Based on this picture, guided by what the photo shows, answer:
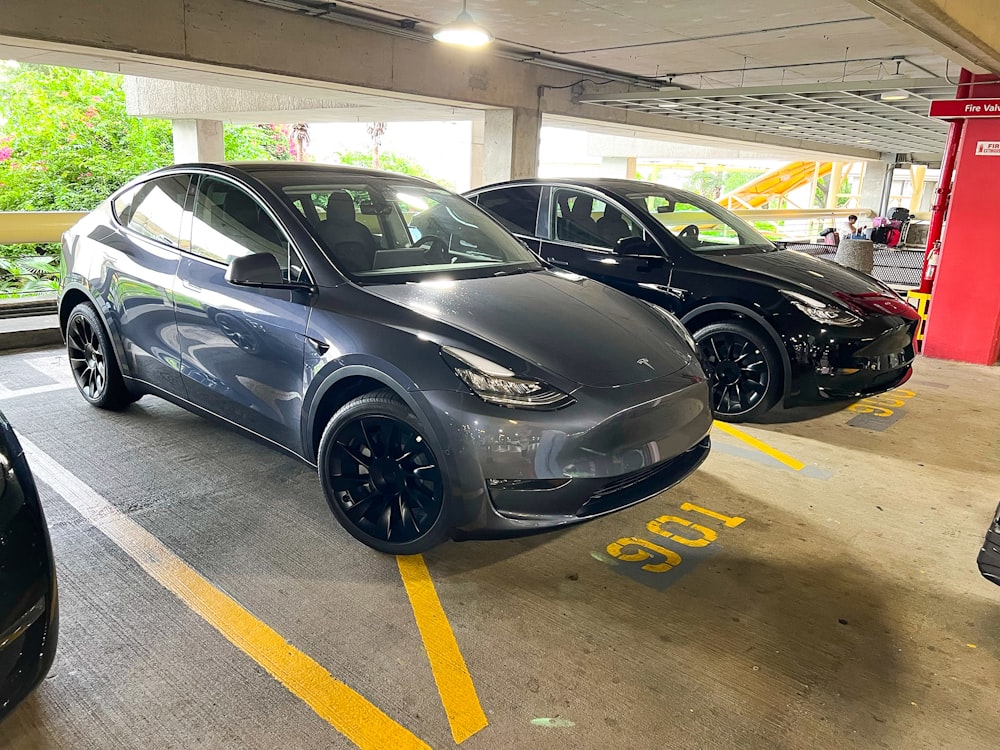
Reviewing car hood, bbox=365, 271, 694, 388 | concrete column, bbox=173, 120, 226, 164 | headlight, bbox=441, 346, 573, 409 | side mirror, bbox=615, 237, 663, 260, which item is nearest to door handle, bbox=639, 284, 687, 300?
side mirror, bbox=615, 237, 663, 260

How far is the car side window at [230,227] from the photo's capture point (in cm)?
323

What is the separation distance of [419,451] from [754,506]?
1.82 m

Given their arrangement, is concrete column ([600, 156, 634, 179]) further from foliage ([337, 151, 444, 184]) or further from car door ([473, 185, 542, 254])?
car door ([473, 185, 542, 254])

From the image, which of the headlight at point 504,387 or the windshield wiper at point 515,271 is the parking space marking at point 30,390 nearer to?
the windshield wiper at point 515,271

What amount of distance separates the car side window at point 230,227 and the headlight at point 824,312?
123 inches

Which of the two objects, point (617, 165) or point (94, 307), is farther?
point (617, 165)

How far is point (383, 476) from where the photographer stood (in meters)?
2.89

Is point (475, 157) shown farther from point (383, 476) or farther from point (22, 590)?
point (22, 590)

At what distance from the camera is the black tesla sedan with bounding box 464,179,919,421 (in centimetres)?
452

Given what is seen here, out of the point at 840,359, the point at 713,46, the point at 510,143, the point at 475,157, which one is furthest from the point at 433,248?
the point at 475,157

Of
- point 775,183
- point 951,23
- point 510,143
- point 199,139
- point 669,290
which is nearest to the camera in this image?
point 951,23

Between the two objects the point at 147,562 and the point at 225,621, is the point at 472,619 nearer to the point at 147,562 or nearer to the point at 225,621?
→ the point at 225,621

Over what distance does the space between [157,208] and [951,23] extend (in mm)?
4478

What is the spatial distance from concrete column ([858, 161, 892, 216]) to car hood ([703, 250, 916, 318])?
26.4 m
